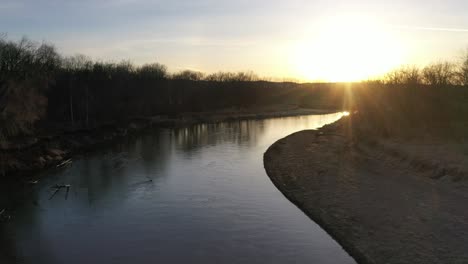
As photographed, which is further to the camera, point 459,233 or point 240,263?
point 459,233

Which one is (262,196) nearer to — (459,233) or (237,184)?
(237,184)

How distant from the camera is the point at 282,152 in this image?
39.0 m

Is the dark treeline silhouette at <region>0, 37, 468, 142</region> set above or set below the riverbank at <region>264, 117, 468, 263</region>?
above

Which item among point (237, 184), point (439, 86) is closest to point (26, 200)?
point (237, 184)

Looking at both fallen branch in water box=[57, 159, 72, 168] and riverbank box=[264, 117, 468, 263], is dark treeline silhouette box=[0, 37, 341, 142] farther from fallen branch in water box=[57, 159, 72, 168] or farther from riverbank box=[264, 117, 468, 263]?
riverbank box=[264, 117, 468, 263]

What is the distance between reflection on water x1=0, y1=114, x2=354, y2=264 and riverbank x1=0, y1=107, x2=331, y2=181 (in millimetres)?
2635

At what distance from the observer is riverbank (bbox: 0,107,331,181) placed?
108 ft

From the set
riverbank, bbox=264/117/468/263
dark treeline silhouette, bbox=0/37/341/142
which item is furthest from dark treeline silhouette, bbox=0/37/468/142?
riverbank, bbox=264/117/468/263

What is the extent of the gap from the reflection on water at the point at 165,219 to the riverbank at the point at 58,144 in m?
2.64

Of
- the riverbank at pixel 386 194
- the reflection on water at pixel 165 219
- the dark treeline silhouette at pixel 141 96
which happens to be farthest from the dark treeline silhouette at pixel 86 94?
the riverbank at pixel 386 194

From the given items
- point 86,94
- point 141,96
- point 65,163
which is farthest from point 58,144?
point 141,96

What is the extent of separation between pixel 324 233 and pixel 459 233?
522cm

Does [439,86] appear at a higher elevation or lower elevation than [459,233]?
higher

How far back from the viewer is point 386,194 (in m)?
22.9
